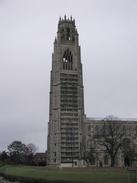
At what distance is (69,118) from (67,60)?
3097cm

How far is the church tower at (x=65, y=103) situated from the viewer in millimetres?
143875

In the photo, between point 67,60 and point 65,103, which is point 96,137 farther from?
point 67,60

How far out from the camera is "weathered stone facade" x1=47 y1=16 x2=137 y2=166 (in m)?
144

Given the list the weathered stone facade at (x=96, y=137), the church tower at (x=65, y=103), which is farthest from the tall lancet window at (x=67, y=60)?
the weathered stone facade at (x=96, y=137)

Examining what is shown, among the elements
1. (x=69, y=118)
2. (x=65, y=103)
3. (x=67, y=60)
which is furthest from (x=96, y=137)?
(x=67, y=60)

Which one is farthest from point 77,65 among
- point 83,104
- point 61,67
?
point 83,104

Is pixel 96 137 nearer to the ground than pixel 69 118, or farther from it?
nearer to the ground

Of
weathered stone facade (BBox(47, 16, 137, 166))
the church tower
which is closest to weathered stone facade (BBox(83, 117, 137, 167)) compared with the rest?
weathered stone facade (BBox(47, 16, 137, 166))

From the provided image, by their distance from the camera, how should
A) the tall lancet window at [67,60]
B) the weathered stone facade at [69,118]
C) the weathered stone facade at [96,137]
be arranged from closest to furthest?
the weathered stone facade at [69,118] → the weathered stone facade at [96,137] → the tall lancet window at [67,60]

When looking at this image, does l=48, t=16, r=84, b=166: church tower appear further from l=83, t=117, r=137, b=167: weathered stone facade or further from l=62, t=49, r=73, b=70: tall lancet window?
l=83, t=117, r=137, b=167: weathered stone facade

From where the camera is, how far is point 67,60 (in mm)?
163625

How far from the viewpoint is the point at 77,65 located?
529ft

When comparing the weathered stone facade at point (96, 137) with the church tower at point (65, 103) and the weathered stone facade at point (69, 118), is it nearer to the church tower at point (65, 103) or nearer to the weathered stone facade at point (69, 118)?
the weathered stone facade at point (69, 118)

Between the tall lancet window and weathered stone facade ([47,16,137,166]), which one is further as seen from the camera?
the tall lancet window
